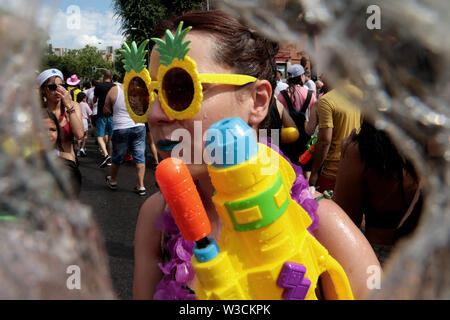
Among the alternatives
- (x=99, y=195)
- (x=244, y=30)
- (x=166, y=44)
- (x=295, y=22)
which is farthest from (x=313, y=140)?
(x=99, y=195)

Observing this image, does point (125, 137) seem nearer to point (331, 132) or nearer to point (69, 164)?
point (331, 132)

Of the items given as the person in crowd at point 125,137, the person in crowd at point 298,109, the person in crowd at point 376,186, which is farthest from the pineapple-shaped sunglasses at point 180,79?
the person in crowd at point 125,137

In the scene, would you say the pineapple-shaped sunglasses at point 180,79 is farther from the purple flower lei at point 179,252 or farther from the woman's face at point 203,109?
the purple flower lei at point 179,252

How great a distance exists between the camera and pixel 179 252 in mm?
1064

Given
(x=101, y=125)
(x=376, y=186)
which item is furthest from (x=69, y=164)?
(x=101, y=125)

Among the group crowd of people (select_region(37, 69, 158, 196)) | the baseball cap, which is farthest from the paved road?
the baseball cap

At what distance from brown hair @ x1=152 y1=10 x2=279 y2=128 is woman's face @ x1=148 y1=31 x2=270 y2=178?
0.03 m

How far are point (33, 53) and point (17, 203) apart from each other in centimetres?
16

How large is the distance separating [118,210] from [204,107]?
4.28 metres

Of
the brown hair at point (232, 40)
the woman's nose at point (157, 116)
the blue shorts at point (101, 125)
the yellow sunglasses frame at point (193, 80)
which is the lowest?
the blue shorts at point (101, 125)

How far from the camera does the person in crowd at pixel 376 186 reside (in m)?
1.56

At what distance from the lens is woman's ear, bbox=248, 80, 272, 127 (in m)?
1.06

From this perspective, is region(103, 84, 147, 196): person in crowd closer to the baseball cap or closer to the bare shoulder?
the baseball cap

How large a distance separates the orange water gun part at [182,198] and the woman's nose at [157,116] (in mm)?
376
